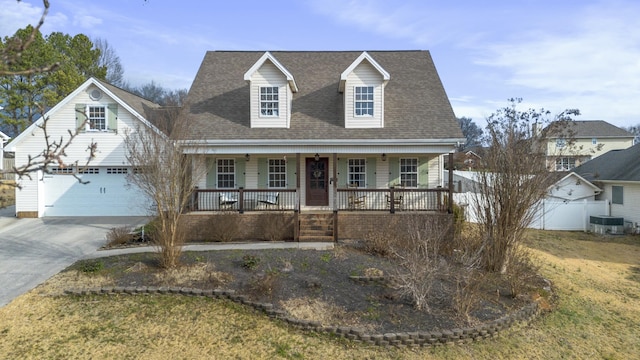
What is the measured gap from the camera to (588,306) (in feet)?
26.9

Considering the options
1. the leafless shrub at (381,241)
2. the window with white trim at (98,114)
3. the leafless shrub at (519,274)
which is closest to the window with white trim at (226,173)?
the window with white trim at (98,114)

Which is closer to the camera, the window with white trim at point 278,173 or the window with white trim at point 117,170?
the window with white trim at point 278,173

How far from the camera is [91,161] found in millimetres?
15516

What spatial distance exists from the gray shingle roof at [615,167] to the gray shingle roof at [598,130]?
2056 centimetres

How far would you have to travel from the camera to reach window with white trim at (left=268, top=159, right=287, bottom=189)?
588 inches

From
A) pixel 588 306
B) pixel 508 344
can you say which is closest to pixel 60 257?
pixel 508 344

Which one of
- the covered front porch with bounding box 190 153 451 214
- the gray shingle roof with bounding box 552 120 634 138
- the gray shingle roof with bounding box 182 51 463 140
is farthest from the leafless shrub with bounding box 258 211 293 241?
the gray shingle roof with bounding box 552 120 634 138

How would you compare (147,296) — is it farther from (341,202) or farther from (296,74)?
(296,74)

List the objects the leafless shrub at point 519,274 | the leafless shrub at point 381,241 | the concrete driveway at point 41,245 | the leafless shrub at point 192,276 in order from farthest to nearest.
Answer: the leafless shrub at point 381,241
the concrete driveway at point 41,245
the leafless shrub at point 192,276
the leafless shrub at point 519,274

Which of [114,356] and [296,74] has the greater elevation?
[296,74]

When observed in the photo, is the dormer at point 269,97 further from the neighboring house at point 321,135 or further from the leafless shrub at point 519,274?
the leafless shrub at point 519,274

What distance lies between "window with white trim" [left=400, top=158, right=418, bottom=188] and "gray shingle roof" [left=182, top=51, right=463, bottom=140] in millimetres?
1609

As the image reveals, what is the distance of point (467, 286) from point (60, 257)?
36.1 ft

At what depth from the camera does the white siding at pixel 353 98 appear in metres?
14.1
